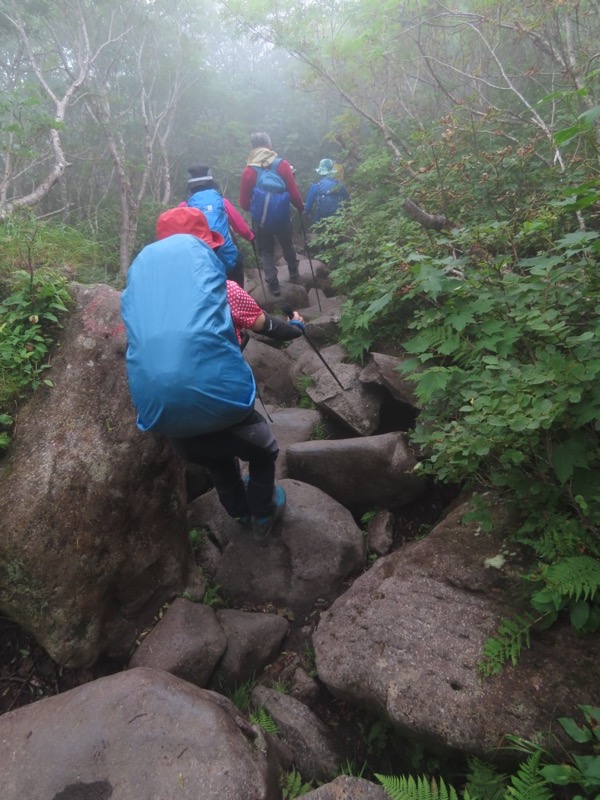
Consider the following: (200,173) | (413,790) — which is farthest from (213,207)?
(413,790)

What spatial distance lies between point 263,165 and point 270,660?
6813 mm

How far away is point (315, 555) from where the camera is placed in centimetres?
378

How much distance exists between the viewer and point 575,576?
2.10 metres

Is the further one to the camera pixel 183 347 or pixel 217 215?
pixel 217 215

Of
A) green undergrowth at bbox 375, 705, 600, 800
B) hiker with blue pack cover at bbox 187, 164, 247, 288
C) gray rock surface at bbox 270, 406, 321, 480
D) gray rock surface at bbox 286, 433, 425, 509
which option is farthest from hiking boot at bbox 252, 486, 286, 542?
hiker with blue pack cover at bbox 187, 164, 247, 288

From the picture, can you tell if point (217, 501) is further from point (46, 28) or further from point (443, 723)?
point (46, 28)

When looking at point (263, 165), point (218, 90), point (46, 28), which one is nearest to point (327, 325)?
point (263, 165)

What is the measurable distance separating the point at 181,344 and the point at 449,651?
2220 millimetres

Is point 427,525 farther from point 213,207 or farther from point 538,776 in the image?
point 213,207

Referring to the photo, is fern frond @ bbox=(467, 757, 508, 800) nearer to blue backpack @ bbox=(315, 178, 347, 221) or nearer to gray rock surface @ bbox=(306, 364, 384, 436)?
gray rock surface @ bbox=(306, 364, 384, 436)

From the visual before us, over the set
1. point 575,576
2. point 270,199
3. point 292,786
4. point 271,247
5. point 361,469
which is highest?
point 270,199

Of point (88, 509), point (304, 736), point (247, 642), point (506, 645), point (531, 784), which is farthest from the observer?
point (247, 642)

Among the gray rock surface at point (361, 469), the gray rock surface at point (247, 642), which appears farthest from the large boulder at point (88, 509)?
the gray rock surface at point (361, 469)

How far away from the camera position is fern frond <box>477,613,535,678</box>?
Answer: 91.9 inches
